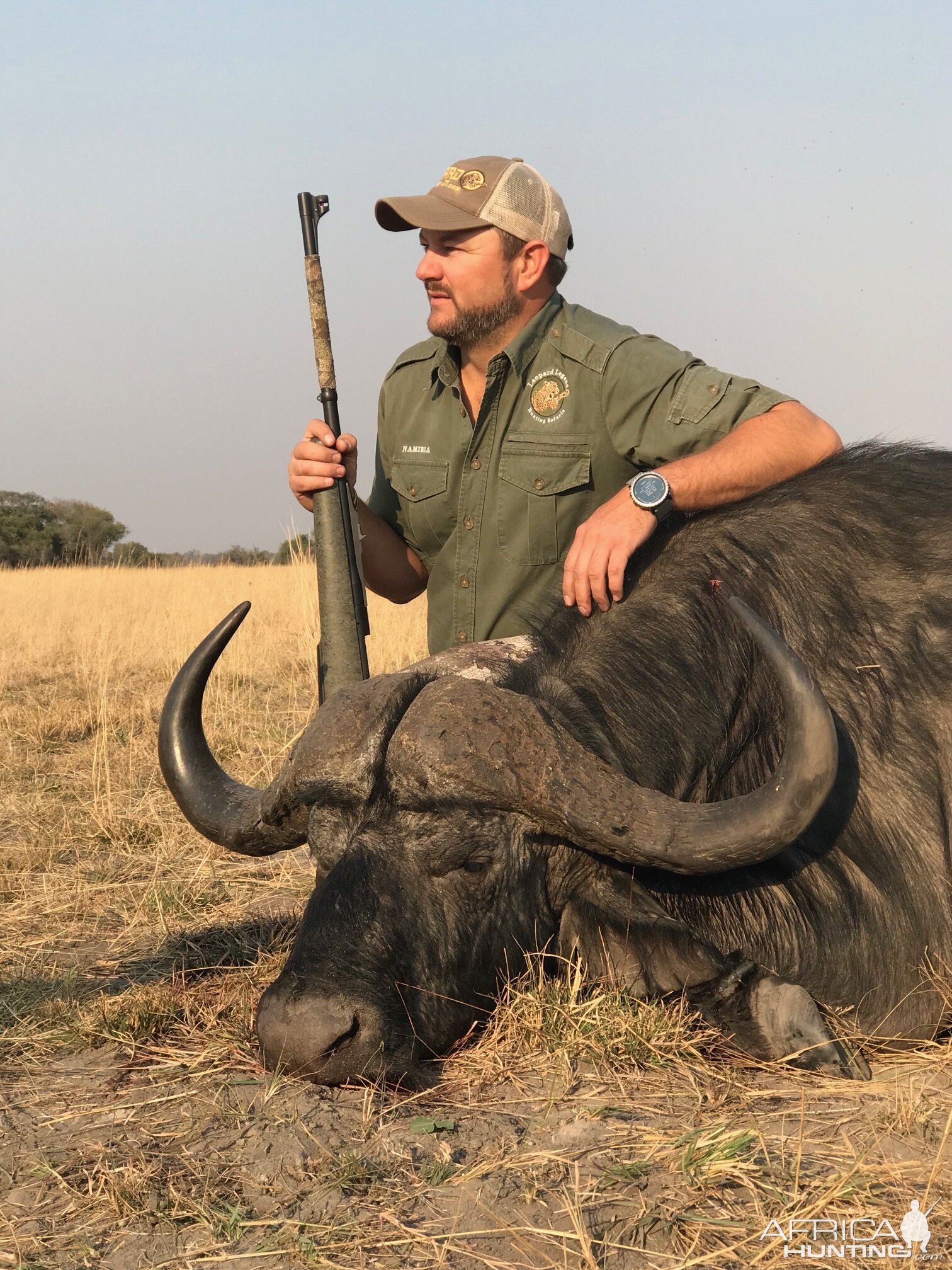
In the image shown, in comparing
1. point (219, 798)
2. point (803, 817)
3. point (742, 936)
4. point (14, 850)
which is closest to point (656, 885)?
point (742, 936)

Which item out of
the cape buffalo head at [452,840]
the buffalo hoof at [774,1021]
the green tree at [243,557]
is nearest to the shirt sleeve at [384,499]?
the cape buffalo head at [452,840]

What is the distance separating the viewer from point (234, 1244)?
235 centimetres

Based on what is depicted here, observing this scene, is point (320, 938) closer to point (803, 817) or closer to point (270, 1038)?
point (270, 1038)

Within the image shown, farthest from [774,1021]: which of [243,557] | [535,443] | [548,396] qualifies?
[243,557]

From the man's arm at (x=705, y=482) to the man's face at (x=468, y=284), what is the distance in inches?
48.5

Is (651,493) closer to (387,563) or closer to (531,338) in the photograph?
(531,338)

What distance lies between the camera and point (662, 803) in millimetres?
3117

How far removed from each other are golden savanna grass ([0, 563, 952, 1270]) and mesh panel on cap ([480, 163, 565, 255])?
113 inches

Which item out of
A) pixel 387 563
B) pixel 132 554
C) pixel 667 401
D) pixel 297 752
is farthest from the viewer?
pixel 132 554

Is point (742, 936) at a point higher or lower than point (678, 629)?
lower

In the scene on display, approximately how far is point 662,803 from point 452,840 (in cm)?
56

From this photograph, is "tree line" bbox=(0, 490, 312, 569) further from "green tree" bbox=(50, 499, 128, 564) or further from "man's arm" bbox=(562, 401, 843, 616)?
"man's arm" bbox=(562, 401, 843, 616)

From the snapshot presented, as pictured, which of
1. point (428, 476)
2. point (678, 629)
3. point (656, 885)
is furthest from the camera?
point (428, 476)

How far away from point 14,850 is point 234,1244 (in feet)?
11.9
